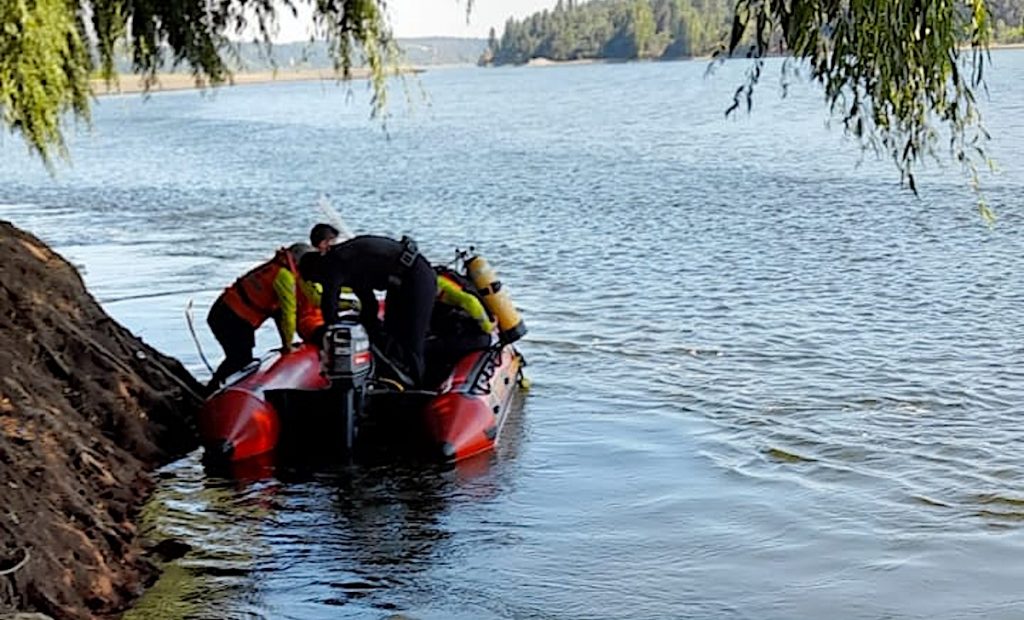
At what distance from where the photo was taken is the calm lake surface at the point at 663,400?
22.3ft

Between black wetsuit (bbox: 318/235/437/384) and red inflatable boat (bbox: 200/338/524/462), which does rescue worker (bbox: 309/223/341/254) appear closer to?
black wetsuit (bbox: 318/235/437/384)

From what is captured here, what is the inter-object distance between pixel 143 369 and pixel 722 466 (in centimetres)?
362

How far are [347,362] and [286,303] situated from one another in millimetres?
1296

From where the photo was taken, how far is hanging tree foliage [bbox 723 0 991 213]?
4941mm

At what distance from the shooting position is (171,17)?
725cm

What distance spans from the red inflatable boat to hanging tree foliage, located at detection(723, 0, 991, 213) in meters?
3.65

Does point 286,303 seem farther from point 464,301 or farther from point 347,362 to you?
point 347,362

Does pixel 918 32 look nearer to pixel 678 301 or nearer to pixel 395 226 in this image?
pixel 678 301

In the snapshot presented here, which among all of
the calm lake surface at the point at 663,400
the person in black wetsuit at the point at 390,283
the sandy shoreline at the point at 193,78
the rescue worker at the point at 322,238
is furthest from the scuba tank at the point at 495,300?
the sandy shoreline at the point at 193,78

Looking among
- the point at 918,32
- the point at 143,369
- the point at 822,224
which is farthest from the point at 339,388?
the point at 822,224

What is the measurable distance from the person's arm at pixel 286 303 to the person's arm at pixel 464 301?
0.94 m

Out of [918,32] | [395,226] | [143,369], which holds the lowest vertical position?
[395,226]

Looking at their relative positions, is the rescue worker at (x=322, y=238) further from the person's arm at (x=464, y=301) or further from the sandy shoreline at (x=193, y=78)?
the sandy shoreline at (x=193, y=78)

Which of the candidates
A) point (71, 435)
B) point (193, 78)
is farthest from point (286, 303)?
point (71, 435)
